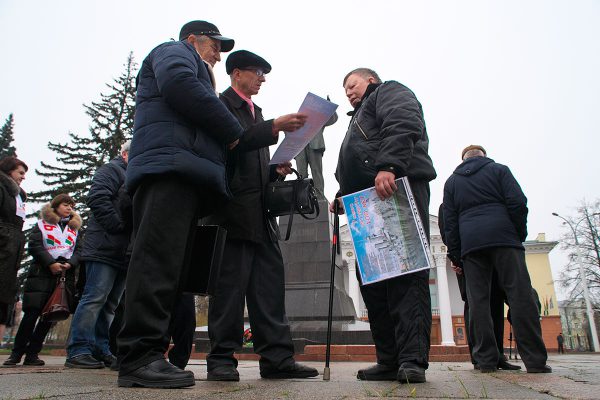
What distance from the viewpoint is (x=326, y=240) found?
8.95 metres

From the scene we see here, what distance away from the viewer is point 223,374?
2596 millimetres

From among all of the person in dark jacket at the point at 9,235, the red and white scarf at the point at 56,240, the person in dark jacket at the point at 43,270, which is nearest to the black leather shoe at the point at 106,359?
the person in dark jacket at the point at 43,270

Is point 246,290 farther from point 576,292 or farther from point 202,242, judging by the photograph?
point 576,292

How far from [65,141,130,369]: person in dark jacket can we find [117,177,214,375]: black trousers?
79.2 inches

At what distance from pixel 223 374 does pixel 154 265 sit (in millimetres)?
776

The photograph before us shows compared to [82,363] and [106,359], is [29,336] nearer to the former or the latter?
[106,359]

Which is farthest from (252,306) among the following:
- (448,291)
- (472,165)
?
(448,291)

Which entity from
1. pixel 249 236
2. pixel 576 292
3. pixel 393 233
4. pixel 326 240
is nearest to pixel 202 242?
pixel 249 236

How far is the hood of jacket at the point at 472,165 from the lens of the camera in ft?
14.4

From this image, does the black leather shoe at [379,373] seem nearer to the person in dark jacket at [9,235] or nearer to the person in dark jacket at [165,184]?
the person in dark jacket at [165,184]

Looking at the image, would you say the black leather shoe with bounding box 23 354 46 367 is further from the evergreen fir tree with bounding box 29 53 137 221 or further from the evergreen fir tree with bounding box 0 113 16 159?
the evergreen fir tree with bounding box 0 113 16 159

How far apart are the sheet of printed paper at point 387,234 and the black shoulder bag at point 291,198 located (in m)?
0.28

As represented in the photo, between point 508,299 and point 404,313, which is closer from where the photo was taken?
point 404,313

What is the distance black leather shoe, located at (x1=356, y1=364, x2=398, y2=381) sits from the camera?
113 inches
